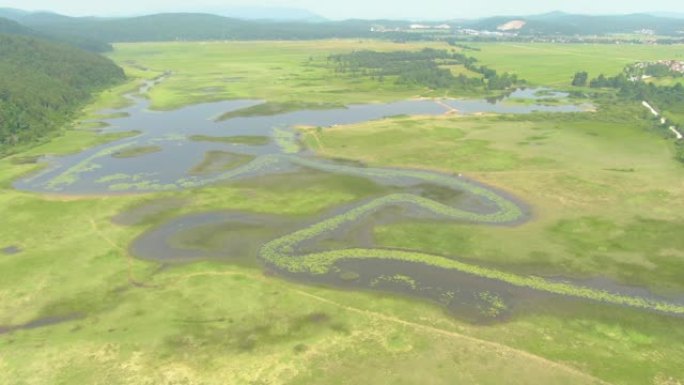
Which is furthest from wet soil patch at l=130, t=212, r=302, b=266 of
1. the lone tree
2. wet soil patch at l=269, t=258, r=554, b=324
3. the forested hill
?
the lone tree

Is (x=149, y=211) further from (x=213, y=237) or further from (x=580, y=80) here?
(x=580, y=80)

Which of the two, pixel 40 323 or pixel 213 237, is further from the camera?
pixel 213 237

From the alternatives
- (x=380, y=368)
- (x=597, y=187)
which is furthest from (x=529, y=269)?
(x=597, y=187)

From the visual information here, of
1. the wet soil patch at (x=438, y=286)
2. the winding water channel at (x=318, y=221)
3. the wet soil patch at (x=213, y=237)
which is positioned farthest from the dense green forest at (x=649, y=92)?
the wet soil patch at (x=213, y=237)

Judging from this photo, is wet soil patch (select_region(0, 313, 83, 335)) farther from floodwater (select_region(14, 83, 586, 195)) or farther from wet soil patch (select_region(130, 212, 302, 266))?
floodwater (select_region(14, 83, 586, 195))


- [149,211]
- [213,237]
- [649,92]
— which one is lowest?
[213,237]

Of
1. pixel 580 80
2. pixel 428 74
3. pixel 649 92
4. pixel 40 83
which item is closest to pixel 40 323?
pixel 40 83

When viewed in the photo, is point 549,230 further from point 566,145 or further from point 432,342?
point 566,145
